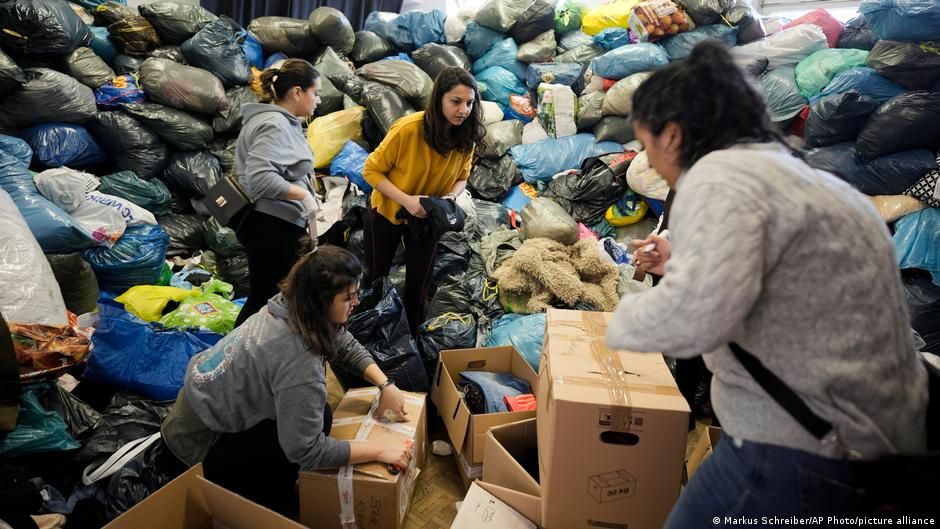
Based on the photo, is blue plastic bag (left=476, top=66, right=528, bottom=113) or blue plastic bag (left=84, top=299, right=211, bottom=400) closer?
blue plastic bag (left=84, top=299, right=211, bottom=400)

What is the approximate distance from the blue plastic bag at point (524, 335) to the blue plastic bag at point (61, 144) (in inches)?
86.4

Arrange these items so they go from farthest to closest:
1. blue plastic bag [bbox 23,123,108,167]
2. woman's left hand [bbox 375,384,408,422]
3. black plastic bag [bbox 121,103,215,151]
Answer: black plastic bag [bbox 121,103,215,151], blue plastic bag [bbox 23,123,108,167], woman's left hand [bbox 375,384,408,422]

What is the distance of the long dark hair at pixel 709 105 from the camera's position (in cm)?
72

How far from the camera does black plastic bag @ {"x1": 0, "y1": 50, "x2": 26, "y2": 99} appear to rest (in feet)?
7.48

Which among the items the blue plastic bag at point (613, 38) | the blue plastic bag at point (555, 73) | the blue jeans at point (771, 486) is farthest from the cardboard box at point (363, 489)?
the blue plastic bag at point (613, 38)

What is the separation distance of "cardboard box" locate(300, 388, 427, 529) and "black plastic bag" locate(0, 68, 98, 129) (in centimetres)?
214

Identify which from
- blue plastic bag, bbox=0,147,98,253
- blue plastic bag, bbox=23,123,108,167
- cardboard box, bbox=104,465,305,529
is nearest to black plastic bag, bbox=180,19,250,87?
blue plastic bag, bbox=23,123,108,167

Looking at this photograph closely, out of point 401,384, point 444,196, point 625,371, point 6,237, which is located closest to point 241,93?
point 6,237

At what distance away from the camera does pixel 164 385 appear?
1.81 metres

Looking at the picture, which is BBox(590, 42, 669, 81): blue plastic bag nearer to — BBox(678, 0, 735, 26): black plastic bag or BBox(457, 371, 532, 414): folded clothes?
BBox(678, 0, 735, 26): black plastic bag

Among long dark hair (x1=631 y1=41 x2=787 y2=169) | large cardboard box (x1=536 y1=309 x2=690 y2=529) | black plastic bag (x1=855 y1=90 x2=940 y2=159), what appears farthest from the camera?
black plastic bag (x1=855 y1=90 x2=940 y2=159)

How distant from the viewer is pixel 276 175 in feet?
5.60

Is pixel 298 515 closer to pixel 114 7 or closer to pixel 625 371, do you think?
pixel 625 371

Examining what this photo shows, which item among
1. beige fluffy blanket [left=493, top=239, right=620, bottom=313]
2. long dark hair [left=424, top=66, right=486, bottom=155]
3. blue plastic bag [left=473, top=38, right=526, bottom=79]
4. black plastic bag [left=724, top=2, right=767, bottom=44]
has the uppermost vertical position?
black plastic bag [left=724, top=2, right=767, bottom=44]
